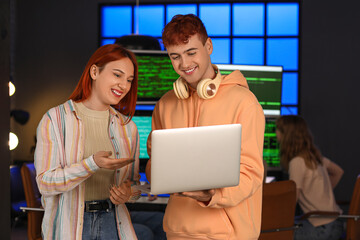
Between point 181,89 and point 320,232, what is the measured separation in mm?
2244

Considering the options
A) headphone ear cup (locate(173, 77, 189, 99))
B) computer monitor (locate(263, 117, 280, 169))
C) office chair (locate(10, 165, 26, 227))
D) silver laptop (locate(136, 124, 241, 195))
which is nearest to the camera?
silver laptop (locate(136, 124, 241, 195))

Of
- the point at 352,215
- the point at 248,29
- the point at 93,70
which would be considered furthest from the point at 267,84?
the point at 248,29

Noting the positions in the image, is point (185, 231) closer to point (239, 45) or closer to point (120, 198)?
point (120, 198)

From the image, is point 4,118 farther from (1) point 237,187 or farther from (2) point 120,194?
(1) point 237,187

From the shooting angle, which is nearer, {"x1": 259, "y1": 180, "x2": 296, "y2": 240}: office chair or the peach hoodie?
the peach hoodie

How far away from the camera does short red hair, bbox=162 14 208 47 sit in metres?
1.43

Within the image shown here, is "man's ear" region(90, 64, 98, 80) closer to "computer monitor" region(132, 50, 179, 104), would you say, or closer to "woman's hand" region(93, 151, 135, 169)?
"woman's hand" region(93, 151, 135, 169)

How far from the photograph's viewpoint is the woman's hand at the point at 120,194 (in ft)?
5.23

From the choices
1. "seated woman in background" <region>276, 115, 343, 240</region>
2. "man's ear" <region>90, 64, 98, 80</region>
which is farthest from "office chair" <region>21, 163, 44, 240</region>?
"seated woman in background" <region>276, 115, 343, 240</region>

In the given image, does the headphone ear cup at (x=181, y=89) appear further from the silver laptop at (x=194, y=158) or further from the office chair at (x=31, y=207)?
the office chair at (x=31, y=207)

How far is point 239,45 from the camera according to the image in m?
7.00

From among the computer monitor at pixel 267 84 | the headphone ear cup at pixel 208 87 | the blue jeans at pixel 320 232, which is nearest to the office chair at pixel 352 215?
the blue jeans at pixel 320 232

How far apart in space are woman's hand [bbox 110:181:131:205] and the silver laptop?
40cm

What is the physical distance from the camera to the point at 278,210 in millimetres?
2693
